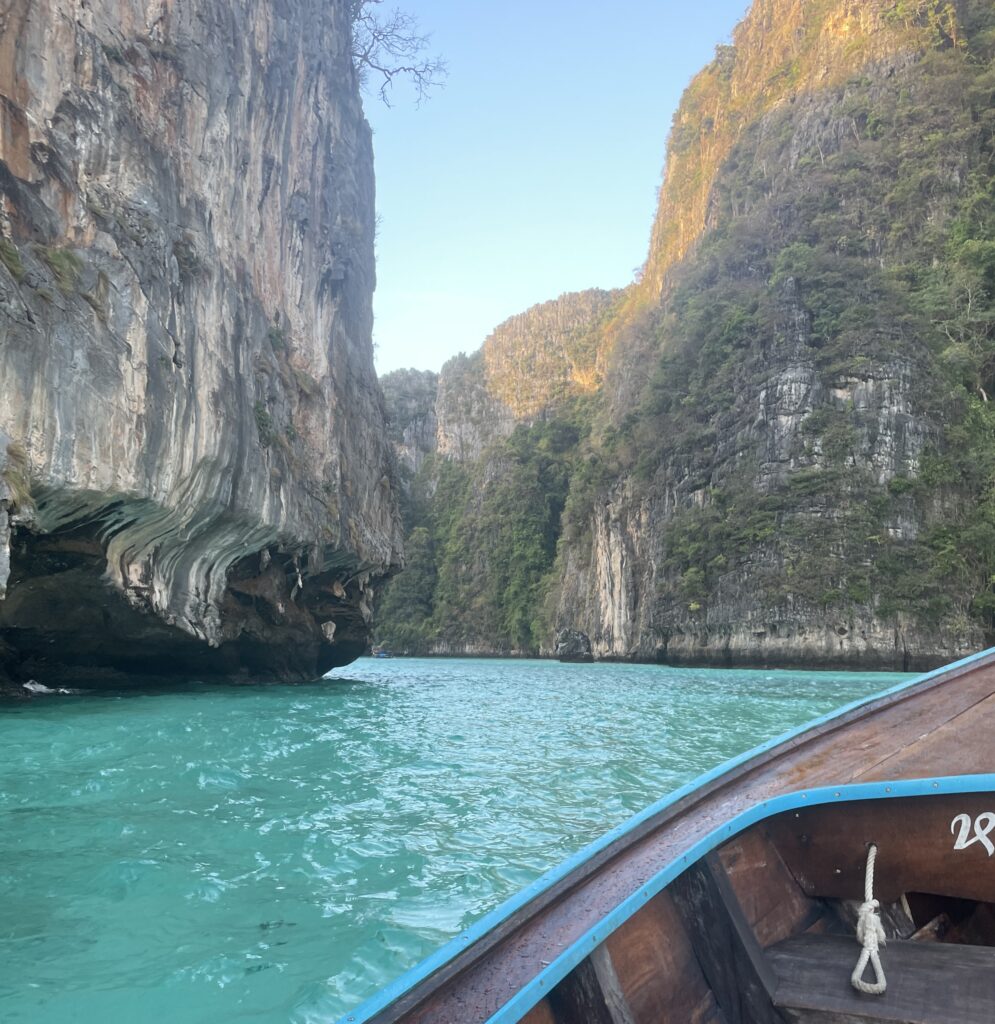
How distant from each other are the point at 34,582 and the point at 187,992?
9917 mm

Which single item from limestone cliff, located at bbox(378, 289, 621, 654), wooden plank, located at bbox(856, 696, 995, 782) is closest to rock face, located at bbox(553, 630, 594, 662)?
limestone cliff, located at bbox(378, 289, 621, 654)

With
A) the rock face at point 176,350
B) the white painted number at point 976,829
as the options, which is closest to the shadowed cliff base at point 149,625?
the rock face at point 176,350

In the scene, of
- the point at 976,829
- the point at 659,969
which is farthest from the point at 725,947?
the point at 976,829

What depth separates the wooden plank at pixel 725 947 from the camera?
1930 mm

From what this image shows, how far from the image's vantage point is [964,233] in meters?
34.8

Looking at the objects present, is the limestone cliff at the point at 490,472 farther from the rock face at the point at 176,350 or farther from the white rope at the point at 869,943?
the white rope at the point at 869,943

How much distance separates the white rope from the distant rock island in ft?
93.6

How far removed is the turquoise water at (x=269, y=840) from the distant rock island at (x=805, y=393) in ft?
69.8

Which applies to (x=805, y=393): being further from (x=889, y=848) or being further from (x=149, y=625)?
(x=889, y=848)

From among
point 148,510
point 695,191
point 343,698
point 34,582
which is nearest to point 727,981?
point 148,510

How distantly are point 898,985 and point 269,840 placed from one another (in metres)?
3.84

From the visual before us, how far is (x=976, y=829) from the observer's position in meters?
2.10

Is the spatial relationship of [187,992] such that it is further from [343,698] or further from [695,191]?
[695,191]

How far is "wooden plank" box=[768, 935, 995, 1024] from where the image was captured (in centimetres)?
177
